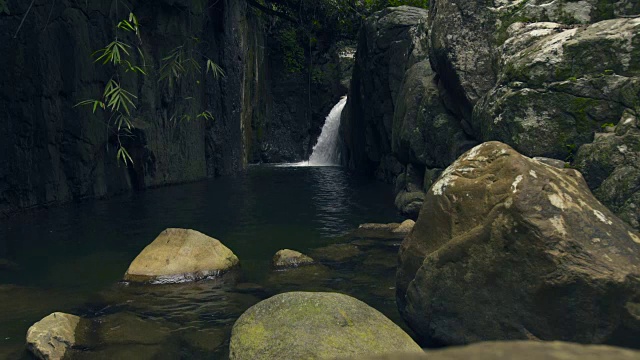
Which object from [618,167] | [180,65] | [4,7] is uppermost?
[4,7]

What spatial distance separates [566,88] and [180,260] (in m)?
5.80

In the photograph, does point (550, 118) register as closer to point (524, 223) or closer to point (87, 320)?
point (524, 223)

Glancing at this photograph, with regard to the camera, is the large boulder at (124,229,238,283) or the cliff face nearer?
the large boulder at (124,229,238,283)

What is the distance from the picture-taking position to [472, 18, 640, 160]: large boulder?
787 centimetres

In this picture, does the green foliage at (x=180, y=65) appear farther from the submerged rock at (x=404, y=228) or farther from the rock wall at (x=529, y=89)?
the rock wall at (x=529, y=89)

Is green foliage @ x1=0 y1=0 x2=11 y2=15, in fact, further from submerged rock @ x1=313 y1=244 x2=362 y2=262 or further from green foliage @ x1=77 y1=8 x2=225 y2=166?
submerged rock @ x1=313 y1=244 x2=362 y2=262

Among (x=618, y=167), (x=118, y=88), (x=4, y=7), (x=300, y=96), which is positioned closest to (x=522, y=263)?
(x=618, y=167)

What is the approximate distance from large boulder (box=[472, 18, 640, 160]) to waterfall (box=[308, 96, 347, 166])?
20.7m

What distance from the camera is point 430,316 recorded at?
17.7 feet

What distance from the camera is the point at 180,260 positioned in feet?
27.0

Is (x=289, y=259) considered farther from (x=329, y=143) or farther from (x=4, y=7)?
(x=329, y=143)

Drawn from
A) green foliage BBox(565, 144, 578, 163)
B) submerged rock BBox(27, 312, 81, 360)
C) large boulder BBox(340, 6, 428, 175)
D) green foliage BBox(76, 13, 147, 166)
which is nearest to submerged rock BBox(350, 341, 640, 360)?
submerged rock BBox(27, 312, 81, 360)

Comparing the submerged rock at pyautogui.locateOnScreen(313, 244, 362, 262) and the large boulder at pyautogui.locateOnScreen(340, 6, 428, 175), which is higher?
the large boulder at pyautogui.locateOnScreen(340, 6, 428, 175)

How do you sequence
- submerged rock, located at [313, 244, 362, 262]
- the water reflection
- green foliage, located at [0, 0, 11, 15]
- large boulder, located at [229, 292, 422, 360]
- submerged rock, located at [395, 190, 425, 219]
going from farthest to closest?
1. submerged rock, located at [395, 190, 425, 219]
2. the water reflection
3. green foliage, located at [0, 0, 11, 15]
4. submerged rock, located at [313, 244, 362, 262]
5. large boulder, located at [229, 292, 422, 360]
